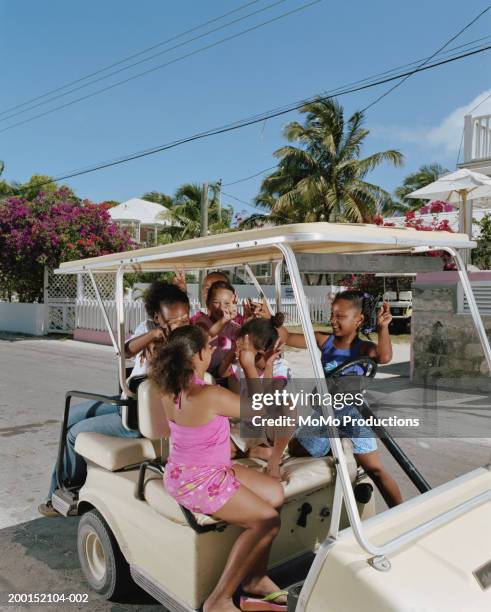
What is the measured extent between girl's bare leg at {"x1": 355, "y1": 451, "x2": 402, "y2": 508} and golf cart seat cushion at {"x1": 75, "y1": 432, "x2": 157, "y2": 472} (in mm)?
1085

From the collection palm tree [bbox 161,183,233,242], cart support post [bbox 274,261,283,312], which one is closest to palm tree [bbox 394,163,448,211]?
palm tree [bbox 161,183,233,242]

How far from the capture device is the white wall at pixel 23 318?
17.1 m

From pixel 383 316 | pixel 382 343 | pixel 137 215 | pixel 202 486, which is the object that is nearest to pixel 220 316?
pixel 382 343

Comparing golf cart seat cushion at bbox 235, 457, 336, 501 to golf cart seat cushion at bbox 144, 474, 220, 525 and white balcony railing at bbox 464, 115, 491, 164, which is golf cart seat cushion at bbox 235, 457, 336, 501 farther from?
white balcony railing at bbox 464, 115, 491, 164

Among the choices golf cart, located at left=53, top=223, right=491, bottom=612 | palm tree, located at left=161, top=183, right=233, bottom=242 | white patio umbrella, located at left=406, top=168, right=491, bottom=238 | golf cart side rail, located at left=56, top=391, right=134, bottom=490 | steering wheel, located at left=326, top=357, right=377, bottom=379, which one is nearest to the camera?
golf cart, located at left=53, top=223, right=491, bottom=612

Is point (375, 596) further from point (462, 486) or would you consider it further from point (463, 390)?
point (463, 390)

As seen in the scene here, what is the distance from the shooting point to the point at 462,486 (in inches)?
91.9

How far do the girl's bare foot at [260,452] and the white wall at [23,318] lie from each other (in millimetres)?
15177

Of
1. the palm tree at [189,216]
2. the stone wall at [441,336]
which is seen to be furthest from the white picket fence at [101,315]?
the palm tree at [189,216]

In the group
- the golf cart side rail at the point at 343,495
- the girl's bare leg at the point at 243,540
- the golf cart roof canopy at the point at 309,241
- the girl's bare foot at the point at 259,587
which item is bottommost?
the girl's bare foot at the point at 259,587

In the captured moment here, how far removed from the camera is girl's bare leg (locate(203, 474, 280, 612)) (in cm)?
218

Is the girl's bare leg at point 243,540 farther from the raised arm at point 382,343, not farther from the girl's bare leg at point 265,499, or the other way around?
the raised arm at point 382,343

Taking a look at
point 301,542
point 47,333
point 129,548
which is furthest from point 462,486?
point 47,333

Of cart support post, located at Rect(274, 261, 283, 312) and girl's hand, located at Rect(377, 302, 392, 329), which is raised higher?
cart support post, located at Rect(274, 261, 283, 312)
